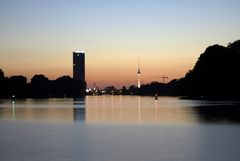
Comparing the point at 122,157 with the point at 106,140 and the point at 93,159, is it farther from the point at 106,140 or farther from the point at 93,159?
the point at 106,140

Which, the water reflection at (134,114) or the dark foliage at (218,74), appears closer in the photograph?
the water reflection at (134,114)

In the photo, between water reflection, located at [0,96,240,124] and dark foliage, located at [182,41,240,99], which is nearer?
water reflection, located at [0,96,240,124]

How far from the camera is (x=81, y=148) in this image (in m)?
24.1

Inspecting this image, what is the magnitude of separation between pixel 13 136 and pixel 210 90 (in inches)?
3884

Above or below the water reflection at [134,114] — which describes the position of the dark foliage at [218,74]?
above

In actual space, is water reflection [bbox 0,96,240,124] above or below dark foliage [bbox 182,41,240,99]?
below

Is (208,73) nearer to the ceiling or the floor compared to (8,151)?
nearer to the ceiling

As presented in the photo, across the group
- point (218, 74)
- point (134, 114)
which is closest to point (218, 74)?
point (218, 74)

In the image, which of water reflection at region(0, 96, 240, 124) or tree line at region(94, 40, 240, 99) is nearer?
water reflection at region(0, 96, 240, 124)

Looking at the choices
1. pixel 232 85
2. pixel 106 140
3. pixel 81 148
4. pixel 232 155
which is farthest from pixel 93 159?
pixel 232 85

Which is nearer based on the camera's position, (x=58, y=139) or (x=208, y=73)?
(x=58, y=139)

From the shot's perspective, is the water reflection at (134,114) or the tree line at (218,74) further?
the tree line at (218,74)

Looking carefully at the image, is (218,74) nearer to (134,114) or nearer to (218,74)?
(218,74)

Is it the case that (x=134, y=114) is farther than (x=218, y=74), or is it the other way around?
(x=218, y=74)
